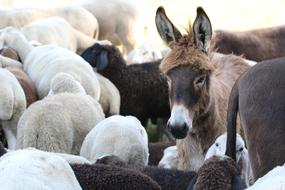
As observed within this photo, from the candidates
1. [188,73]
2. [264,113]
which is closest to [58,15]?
[188,73]

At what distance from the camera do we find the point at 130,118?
704cm

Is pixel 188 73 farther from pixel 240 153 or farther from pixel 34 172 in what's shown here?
pixel 34 172

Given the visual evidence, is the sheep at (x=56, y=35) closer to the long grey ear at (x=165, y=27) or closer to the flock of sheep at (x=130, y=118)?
the flock of sheep at (x=130, y=118)

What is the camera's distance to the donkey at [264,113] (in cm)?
492

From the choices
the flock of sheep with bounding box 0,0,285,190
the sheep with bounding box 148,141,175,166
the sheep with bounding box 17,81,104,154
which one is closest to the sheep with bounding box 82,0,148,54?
the flock of sheep with bounding box 0,0,285,190

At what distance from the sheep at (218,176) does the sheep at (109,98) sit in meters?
4.70

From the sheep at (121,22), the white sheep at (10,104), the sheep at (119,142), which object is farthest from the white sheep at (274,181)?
the sheep at (121,22)

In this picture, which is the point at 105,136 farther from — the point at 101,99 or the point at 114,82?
the point at 114,82

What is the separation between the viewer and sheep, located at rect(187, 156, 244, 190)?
4.64 m

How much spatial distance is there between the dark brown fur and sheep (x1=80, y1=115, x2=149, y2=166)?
19.5 ft

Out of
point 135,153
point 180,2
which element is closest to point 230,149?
point 135,153

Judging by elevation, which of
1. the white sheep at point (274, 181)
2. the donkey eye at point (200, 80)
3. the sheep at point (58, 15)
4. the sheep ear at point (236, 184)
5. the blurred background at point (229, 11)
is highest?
the white sheep at point (274, 181)

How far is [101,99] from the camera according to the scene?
9.54 meters

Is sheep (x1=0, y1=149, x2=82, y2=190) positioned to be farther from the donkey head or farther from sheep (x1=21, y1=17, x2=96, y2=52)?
sheep (x1=21, y1=17, x2=96, y2=52)
